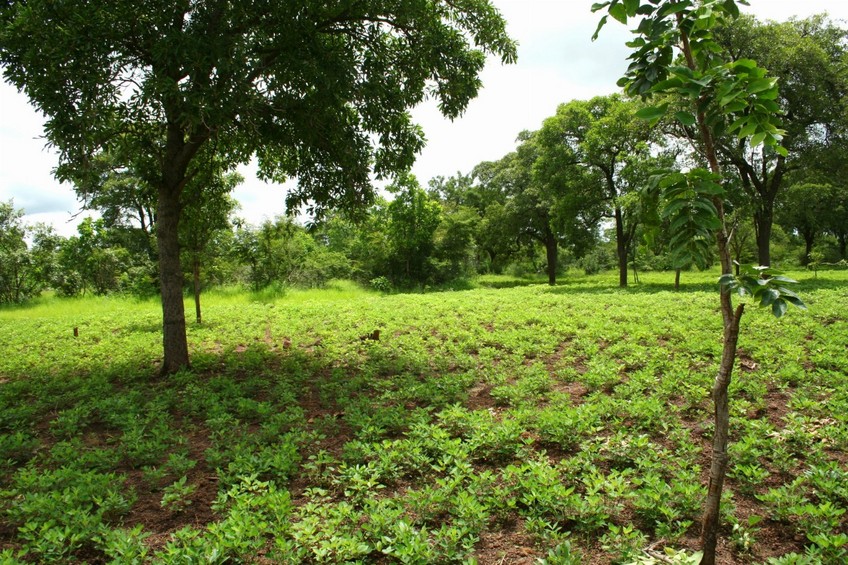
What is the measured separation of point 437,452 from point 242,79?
5.33 metres

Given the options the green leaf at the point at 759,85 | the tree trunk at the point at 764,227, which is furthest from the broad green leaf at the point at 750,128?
the tree trunk at the point at 764,227

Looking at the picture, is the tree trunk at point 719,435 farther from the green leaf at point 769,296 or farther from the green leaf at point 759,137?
the green leaf at point 759,137

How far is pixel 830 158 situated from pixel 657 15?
21551 mm

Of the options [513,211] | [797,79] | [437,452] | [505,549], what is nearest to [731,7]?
[505,549]

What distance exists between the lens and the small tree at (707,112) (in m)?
1.81

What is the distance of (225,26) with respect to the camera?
21.9 feet

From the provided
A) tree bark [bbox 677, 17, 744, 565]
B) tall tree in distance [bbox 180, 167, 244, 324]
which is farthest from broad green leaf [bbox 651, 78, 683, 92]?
tall tree in distance [bbox 180, 167, 244, 324]

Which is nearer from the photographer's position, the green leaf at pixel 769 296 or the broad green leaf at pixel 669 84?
the green leaf at pixel 769 296

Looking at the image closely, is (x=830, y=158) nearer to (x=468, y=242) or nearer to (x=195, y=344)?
(x=468, y=242)

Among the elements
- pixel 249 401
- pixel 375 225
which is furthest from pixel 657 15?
pixel 375 225

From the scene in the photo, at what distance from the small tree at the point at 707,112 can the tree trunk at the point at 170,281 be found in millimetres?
7689

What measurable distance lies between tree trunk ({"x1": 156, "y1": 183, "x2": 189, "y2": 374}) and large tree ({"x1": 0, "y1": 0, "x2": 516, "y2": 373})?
17mm

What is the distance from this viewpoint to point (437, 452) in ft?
13.9

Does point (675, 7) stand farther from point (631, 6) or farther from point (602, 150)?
point (602, 150)
